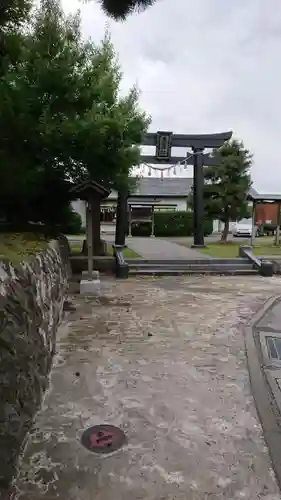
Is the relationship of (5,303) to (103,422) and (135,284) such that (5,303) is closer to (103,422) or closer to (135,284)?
(103,422)

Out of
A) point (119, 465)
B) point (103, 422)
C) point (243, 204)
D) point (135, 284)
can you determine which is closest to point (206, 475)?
point (119, 465)

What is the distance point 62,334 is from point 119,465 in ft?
8.53

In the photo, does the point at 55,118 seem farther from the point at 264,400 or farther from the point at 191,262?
the point at 191,262

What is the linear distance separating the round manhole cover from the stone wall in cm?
42

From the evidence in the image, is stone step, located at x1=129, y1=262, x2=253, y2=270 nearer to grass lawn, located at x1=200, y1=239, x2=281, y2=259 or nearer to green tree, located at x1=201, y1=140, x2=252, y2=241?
grass lawn, located at x1=200, y1=239, x2=281, y2=259

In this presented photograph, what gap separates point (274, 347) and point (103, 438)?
2.58m

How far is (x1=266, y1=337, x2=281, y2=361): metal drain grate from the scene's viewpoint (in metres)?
4.28

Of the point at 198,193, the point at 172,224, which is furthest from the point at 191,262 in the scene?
the point at 172,224

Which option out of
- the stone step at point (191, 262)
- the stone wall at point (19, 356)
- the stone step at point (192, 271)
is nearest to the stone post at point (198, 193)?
the stone step at point (191, 262)

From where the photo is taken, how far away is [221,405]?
3193 mm

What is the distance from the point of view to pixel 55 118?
641 centimetres

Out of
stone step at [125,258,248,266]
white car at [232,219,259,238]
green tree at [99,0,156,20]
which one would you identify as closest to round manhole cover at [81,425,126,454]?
green tree at [99,0,156,20]

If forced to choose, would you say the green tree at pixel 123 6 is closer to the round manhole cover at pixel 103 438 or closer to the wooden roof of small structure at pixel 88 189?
the round manhole cover at pixel 103 438

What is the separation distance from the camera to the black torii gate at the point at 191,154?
44.0 feet
